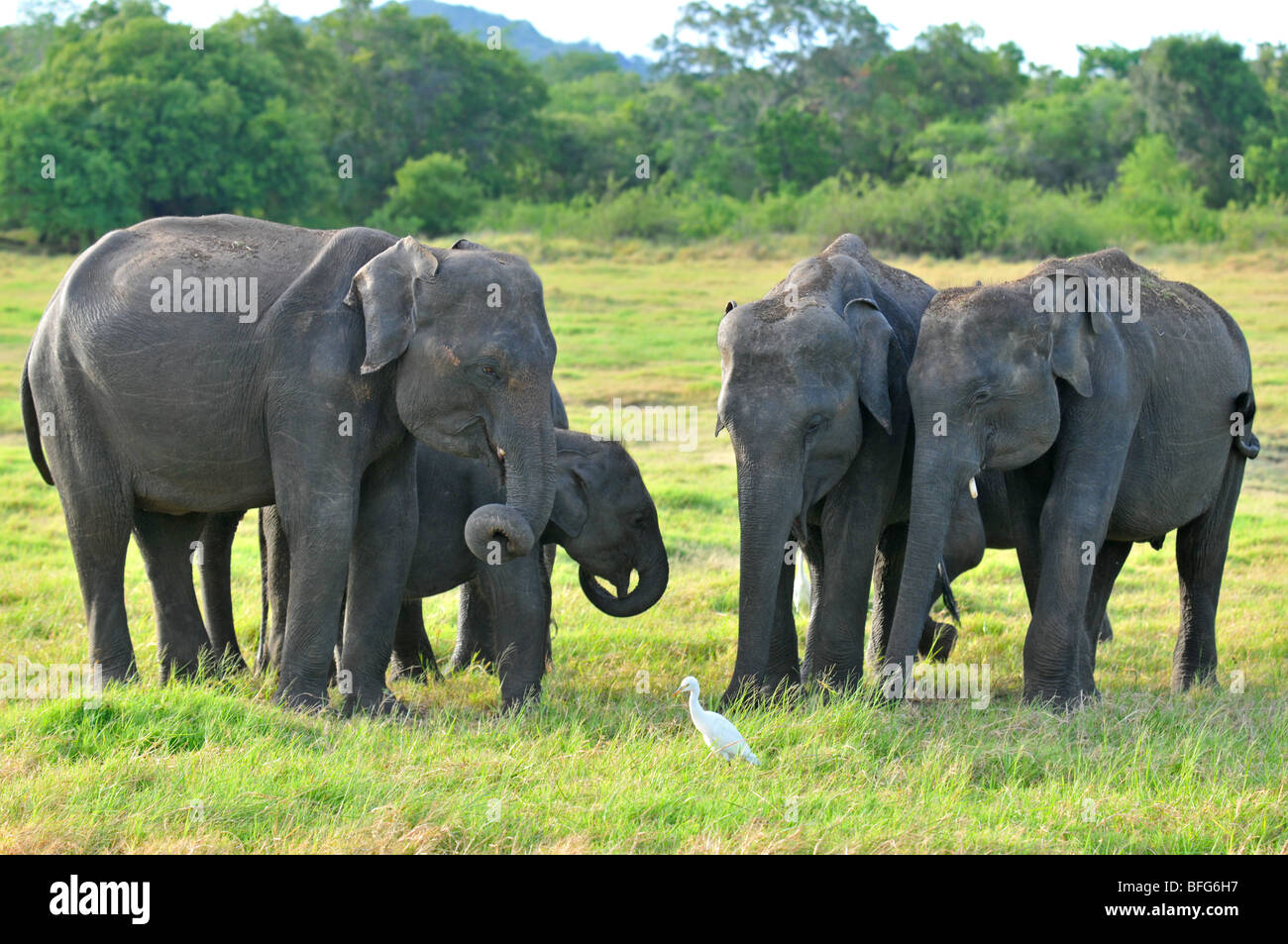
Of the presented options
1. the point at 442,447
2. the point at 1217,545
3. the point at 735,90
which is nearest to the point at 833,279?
the point at 442,447

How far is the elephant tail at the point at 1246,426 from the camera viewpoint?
769cm

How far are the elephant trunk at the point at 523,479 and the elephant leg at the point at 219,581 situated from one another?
1905mm

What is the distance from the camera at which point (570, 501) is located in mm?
7125

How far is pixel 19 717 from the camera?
235 inches

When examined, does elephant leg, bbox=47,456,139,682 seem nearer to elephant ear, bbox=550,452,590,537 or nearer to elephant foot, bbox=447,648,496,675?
elephant foot, bbox=447,648,496,675

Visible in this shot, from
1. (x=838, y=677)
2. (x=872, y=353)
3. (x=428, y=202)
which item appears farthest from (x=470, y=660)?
(x=428, y=202)

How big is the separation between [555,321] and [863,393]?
48.0ft

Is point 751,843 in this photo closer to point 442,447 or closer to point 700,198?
point 442,447

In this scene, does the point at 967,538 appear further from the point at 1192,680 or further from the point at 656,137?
the point at 656,137

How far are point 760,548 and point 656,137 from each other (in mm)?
40709

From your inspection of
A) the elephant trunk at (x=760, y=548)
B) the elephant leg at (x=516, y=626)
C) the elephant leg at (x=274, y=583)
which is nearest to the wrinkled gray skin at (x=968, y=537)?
the elephant trunk at (x=760, y=548)

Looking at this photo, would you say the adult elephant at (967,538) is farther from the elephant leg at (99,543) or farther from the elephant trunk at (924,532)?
the elephant leg at (99,543)

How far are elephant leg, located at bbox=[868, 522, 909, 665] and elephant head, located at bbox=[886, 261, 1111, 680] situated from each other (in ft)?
3.04

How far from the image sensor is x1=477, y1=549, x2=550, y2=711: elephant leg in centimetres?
684
